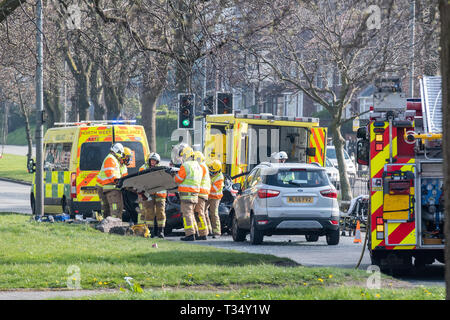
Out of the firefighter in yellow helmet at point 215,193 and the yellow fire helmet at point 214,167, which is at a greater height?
the yellow fire helmet at point 214,167

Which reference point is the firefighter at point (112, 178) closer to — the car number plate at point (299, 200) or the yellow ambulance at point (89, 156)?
the yellow ambulance at point (89, 156)

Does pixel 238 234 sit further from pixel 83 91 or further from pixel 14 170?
pixel 14 170

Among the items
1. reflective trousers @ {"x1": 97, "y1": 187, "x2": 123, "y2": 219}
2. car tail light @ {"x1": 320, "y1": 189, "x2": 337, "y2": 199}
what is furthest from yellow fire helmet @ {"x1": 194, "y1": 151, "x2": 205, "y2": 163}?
car tail light @ {"x1": 320, "y1": 189, "x2": 337, "y2": 199}

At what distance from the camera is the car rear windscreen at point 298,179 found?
1706 cm

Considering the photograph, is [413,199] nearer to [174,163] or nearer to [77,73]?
[174,163]

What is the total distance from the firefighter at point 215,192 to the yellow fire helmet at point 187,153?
0.71 m

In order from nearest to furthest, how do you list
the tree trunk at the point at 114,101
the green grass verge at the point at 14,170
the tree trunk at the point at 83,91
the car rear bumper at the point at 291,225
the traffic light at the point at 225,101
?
the car rear bumper at the point at 291,225 < the traffic light at the point at 225,101 < the tree trunk at the point at 114,101 < the tree trunk at the point at 83,91 < the green grass verge at the point at 14,170

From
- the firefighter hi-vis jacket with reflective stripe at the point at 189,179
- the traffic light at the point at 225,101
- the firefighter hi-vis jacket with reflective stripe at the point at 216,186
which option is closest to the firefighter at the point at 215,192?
the firefighter hi-vis jacket with reflective stripe at the point at 216,186

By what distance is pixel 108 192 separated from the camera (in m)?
19.2

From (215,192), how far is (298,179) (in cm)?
251

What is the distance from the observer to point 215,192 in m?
19.1

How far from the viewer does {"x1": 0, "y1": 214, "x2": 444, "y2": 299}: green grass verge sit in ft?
→ 30.6

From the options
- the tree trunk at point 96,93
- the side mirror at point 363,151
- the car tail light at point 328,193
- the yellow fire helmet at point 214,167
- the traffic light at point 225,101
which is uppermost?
the tree trunk at point 96,93

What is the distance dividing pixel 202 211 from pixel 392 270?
5.57 m
